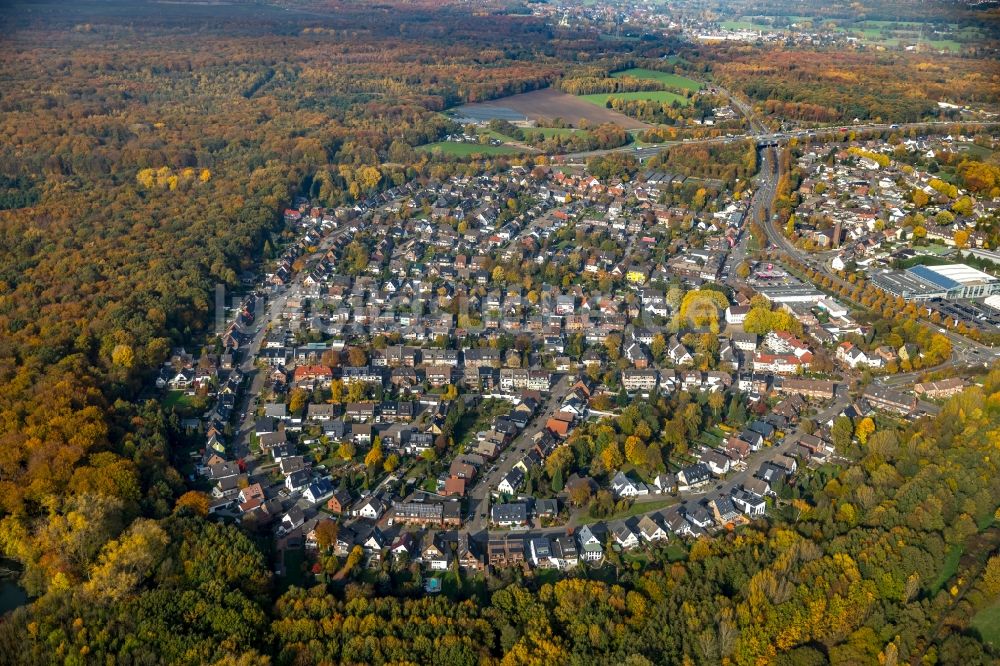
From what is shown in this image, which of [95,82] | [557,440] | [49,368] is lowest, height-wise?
[557,440]

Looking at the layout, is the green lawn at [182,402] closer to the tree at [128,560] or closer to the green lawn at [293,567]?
the tree at [128,560]

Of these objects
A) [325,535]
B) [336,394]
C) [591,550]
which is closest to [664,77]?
[336,394]

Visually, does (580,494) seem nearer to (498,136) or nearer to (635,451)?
(635,451)

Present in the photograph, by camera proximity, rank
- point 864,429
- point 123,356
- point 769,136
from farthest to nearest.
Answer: point 769,136 < point 123,356 < point 864,429

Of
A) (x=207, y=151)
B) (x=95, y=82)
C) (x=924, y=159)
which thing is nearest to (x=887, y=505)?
(x=924, y=159)

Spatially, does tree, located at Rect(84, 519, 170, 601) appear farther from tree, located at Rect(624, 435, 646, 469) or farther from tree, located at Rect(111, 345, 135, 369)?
tree, located at Rect(624, 435, 646, 469)

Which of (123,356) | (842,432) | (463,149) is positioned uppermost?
Answer: (463,149)

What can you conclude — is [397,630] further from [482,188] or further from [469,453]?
[482,188]
